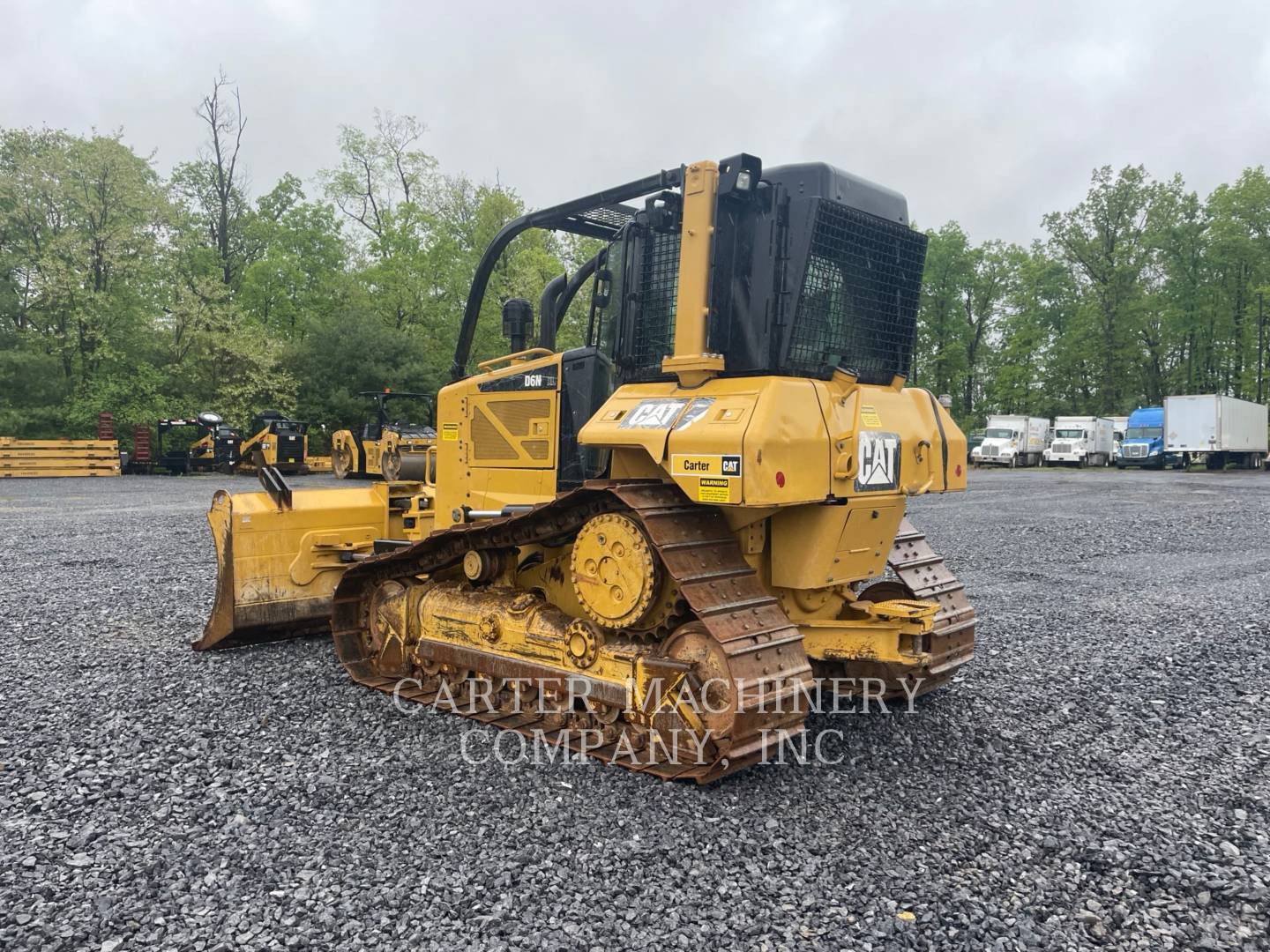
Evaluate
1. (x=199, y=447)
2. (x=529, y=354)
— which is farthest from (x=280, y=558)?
(x=199, y=447)

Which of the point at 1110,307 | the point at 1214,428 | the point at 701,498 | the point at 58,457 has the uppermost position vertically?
the point at 1110,307

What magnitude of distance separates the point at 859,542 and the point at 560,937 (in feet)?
8.39

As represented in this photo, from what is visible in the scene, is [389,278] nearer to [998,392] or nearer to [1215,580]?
[1215,580]

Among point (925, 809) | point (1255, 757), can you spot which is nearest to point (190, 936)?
point (925, 809)

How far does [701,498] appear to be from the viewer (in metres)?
3.94

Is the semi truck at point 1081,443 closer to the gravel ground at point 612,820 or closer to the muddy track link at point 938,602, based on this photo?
the gravel ground at point 612,820

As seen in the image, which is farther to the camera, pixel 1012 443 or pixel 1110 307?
pixel 1110 307

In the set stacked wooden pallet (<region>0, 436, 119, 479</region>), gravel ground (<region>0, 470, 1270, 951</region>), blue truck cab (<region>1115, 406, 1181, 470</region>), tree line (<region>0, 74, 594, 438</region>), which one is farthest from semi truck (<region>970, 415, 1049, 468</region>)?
gravel ground (<region>0, 470, 1270, 951</region>)

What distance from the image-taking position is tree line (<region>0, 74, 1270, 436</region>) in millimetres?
30297

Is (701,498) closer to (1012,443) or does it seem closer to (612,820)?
→ (612,820)

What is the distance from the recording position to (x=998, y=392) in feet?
180

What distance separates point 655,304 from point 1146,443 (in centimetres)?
4229

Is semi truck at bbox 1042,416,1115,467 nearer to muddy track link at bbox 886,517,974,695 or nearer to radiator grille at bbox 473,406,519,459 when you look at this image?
muddy track link at bbox 886,517,974,695

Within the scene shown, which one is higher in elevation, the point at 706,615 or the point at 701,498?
the point at 701,498
